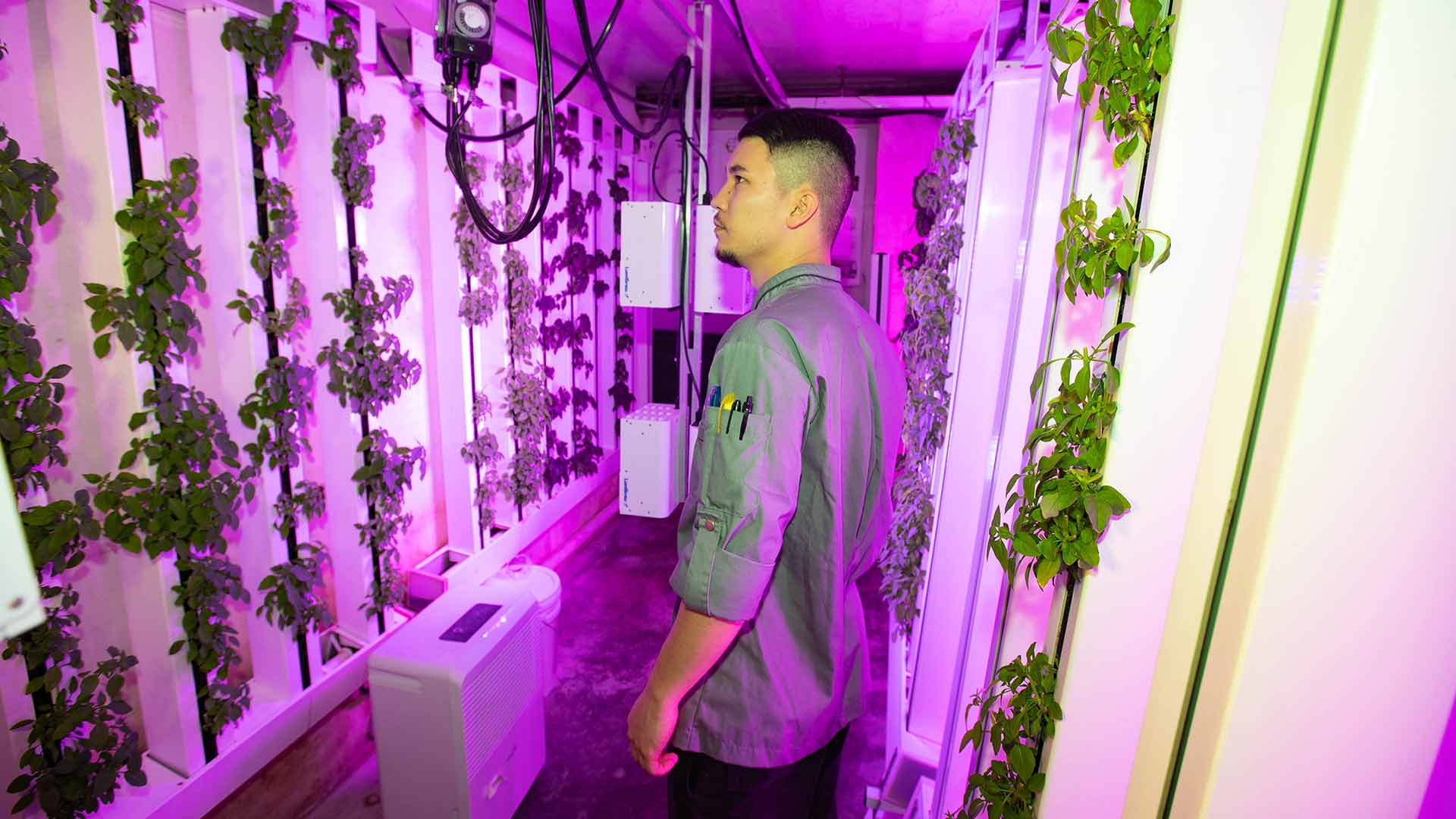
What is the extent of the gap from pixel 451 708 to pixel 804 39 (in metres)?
4.45

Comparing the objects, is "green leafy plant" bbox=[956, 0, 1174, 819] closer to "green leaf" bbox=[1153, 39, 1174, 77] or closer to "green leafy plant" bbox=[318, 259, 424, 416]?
"green leaf" bbox=[1153, 39, 1174, 77]

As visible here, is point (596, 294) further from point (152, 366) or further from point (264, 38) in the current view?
point (152, 366)

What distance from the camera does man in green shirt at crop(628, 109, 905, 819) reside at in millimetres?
1073

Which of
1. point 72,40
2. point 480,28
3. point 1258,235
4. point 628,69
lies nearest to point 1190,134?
point 1258,235

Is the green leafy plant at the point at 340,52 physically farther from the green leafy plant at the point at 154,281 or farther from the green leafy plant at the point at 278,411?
the green leafy plant at the point at 278,411

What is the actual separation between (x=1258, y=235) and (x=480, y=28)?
1824 millimetres

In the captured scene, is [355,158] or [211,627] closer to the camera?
[211,627]

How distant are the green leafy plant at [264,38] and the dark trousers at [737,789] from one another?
233 cm

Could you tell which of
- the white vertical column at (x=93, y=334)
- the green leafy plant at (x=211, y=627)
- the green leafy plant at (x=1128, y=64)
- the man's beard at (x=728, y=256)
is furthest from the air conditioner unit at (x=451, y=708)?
the green leafy plant at (x=1128, y=64)

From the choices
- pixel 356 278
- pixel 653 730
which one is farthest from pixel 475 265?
pixel 653 730

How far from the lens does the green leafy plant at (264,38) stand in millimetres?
1969

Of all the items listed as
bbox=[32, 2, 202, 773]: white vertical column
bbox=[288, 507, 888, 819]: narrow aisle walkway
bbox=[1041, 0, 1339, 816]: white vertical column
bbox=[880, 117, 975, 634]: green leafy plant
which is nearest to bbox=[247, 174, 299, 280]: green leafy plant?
bbox=[32, 2, 202, 773]: white vertical column

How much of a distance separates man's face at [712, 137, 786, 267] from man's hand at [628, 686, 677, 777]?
863mm

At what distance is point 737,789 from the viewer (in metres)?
1.24
